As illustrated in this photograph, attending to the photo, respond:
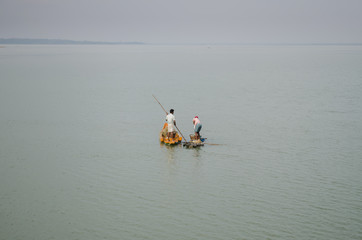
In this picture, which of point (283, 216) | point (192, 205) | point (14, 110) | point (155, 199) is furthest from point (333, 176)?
point (14, 110)

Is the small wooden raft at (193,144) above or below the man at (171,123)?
below

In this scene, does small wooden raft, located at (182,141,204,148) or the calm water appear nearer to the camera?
the calm water

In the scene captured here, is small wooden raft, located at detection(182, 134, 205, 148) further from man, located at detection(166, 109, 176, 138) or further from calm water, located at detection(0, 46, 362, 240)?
man, located at detection(166, 109, 176, 138)

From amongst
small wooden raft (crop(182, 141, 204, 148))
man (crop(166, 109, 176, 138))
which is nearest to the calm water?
small wooden raft (crop(182, 141, 204, 148))

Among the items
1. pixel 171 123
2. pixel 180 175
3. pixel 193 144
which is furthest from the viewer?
pixel 171 123

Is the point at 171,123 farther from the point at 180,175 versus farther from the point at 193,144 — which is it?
the point at 180,175

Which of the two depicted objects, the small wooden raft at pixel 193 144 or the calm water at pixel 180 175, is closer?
the calm water at pixel 180 175

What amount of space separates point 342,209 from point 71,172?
9803 millimetres

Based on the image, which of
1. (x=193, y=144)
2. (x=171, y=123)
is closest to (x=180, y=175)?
(x=193, y=144)

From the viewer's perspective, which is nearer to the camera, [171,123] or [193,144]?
[193,144]

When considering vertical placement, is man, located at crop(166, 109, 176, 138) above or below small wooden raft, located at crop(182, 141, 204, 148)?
above

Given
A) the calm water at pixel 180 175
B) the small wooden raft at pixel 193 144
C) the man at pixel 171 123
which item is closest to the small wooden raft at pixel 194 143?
the small wooden raft at pixel 193 144

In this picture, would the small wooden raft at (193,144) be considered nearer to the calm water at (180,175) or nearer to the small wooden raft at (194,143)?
the small wooden raft at (194,143)

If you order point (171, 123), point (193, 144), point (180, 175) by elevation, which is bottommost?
point (180, 175)
